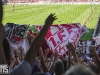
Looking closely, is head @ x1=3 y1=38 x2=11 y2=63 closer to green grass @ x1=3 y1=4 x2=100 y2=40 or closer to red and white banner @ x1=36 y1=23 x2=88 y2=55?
red and white banner @ x1=36 y1=23 x2=88 y2=55

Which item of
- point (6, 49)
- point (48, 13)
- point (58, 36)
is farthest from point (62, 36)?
point (48, 13)

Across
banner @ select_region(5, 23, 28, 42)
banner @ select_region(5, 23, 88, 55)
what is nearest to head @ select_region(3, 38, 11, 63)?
banner @ select_region(5, 23, 88, 55)

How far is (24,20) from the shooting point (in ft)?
67.6

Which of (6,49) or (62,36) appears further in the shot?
(62,36)

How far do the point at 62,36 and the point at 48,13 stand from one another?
52.8ft

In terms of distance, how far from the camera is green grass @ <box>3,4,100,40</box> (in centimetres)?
2002

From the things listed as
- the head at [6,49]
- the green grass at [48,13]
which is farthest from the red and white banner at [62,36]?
the green grass at [48,13]

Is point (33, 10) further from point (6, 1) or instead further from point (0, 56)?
point (0, 56)

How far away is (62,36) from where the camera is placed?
5.92 metres

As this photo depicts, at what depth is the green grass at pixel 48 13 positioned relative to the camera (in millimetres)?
20016

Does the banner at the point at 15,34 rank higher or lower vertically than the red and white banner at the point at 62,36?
lower

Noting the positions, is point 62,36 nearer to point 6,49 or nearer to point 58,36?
point 58,36

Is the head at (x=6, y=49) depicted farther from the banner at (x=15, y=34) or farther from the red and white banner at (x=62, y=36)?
the banner at (x=15, y=34)

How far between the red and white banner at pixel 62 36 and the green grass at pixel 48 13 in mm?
11669
